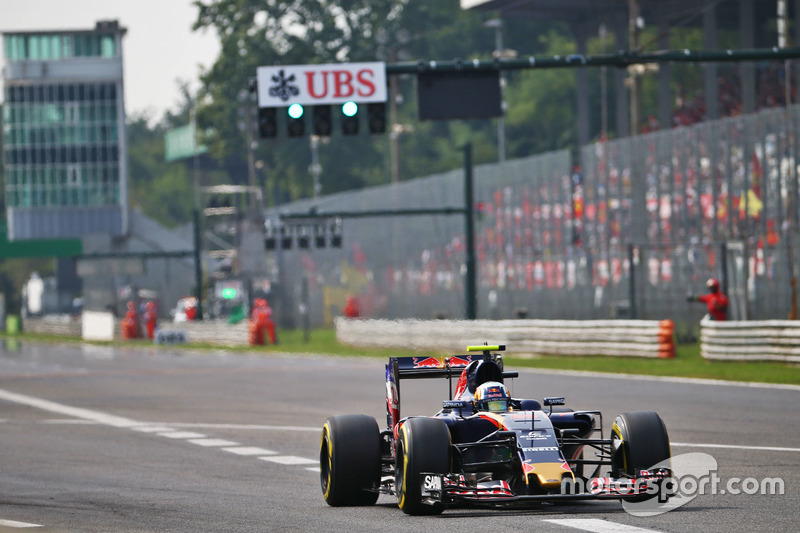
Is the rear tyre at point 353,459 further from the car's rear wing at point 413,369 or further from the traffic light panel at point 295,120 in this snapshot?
the traffic light panel at point 295,120

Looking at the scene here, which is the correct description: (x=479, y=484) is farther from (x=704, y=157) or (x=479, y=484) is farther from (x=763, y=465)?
(x=704, y=157)

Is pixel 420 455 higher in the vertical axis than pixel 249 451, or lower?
higher

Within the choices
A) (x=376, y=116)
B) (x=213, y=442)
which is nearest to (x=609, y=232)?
(x=376, y=116)

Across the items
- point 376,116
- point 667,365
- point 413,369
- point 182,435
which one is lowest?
point 182,435

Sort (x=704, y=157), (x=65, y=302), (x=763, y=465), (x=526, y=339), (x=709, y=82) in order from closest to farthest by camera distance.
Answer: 1. (x=763, y=465)
2. (x=526, y=339)
3. (x=704, y=157)
4. (x=709, y=82)
5. (x=65, y=302)

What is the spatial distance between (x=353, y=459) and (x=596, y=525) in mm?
2003

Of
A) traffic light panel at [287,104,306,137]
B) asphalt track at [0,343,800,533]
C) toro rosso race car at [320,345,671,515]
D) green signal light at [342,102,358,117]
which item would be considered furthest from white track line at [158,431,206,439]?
green signal light at [342,102,358,117]

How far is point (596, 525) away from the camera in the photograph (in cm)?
865

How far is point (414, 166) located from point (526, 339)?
63511 millimetres

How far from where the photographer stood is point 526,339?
1302 inches

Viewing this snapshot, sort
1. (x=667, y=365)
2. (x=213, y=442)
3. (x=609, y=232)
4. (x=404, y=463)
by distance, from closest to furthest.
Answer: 1. (x=404, y=463)
2. (x=213, y=442)
3. (x=667, y=365)
4. (x=609, y=232)

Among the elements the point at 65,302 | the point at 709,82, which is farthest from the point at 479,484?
the point at 65,302

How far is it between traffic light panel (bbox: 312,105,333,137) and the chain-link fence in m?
11.7

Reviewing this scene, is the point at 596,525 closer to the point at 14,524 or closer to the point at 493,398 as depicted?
the point at 493,398
